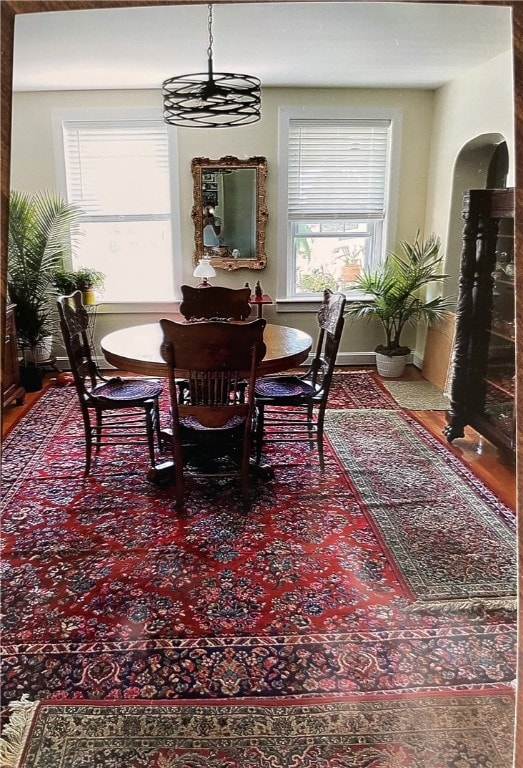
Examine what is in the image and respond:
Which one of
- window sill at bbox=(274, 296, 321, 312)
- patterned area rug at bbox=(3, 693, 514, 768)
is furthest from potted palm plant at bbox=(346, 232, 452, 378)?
patterned area rug at bbox=(3, 693, 514, 768)

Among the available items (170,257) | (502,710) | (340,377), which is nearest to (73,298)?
(170,257)

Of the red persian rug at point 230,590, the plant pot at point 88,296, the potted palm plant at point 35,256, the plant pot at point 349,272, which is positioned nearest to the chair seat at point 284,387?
the red persian rug at point 230,590

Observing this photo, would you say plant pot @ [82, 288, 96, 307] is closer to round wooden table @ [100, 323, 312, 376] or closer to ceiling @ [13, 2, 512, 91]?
round wooden table @ [100, 323, 312, 376]

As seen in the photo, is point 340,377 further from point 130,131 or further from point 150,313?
point 130,131

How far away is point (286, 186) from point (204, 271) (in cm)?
104

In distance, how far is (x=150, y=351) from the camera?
6.64 feet

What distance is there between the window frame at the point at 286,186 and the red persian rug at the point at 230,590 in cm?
66

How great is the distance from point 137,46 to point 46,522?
1.26m

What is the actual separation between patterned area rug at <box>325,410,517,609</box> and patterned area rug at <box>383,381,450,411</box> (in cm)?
9

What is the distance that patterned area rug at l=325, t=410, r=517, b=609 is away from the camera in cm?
118

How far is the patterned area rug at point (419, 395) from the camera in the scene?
158cm

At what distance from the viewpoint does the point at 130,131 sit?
1487 millimetres

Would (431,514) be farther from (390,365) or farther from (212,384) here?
(212,384)

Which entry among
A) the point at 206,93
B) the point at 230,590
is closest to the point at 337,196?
the point at 206,93
